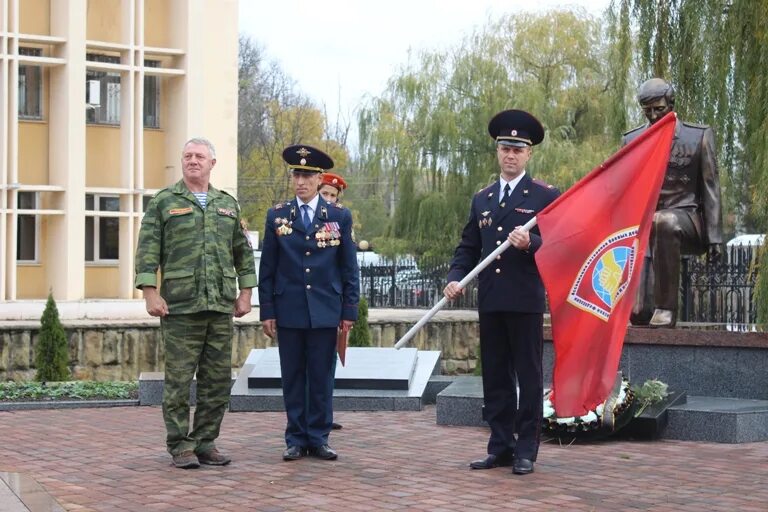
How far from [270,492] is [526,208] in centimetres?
233

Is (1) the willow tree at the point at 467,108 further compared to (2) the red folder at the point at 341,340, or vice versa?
(1) the willow tree at the point at 467,108

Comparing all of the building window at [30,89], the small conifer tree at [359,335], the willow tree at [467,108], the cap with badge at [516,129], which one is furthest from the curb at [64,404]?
the willow tree at [467,108]

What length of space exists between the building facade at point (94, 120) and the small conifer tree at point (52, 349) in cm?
713

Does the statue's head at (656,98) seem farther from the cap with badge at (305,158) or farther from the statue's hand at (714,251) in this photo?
the cap with badge at (305,158)

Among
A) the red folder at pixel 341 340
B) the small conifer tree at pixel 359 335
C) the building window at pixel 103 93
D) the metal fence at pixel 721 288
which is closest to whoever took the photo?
the red folder at pixel 341 340

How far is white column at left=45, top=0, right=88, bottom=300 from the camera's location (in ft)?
84.0

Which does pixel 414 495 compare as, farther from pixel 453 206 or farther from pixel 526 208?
pixel 453 206

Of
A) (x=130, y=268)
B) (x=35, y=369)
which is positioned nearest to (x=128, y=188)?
(x=130, y=268)

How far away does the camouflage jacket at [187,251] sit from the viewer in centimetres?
813

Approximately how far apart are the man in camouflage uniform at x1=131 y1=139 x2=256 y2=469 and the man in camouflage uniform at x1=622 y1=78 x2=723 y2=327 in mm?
3826

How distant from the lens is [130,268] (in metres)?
27.1

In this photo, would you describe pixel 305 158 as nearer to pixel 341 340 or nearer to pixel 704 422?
pixel 341 340

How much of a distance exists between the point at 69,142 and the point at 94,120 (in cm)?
158

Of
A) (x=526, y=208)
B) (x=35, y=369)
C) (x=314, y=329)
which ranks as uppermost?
(x=526, y=208)
